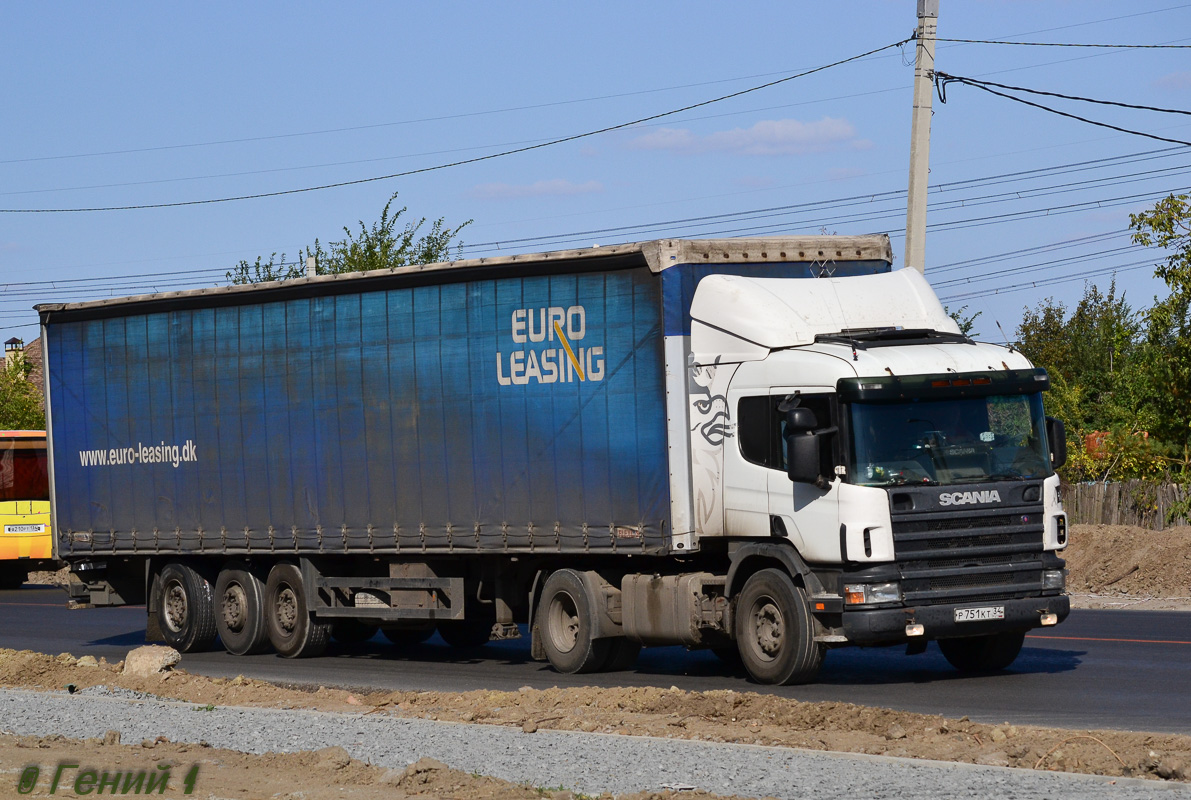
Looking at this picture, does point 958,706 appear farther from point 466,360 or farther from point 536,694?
point 466,360

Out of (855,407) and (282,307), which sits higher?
(282,307)

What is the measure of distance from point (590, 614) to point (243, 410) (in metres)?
5.82

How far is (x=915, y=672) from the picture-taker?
1568cm

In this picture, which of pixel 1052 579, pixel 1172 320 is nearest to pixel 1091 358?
pixel 1172 320

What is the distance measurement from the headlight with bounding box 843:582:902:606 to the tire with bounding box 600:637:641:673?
3.03 metres

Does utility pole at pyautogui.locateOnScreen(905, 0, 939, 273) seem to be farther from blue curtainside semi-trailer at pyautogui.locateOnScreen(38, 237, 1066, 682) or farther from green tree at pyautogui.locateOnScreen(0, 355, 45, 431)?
green tree at pyautogui.locateOnScreen(0, 355, 45, 431)

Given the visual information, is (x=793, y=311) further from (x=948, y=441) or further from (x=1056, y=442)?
(x=1056, y=442)

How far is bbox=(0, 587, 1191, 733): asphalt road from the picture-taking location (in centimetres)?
1278

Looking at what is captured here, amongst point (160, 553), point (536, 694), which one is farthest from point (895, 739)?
point (160, 553)

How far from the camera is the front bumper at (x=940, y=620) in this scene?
13719mm

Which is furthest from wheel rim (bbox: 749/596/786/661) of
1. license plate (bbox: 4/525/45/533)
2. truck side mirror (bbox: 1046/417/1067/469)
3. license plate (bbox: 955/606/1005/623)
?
license plate (bbox: 4/525/45/533)

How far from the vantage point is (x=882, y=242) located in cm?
1638

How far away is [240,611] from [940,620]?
9425 mm

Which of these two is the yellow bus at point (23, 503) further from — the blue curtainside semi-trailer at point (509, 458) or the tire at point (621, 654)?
the tire at point (621, 654)
